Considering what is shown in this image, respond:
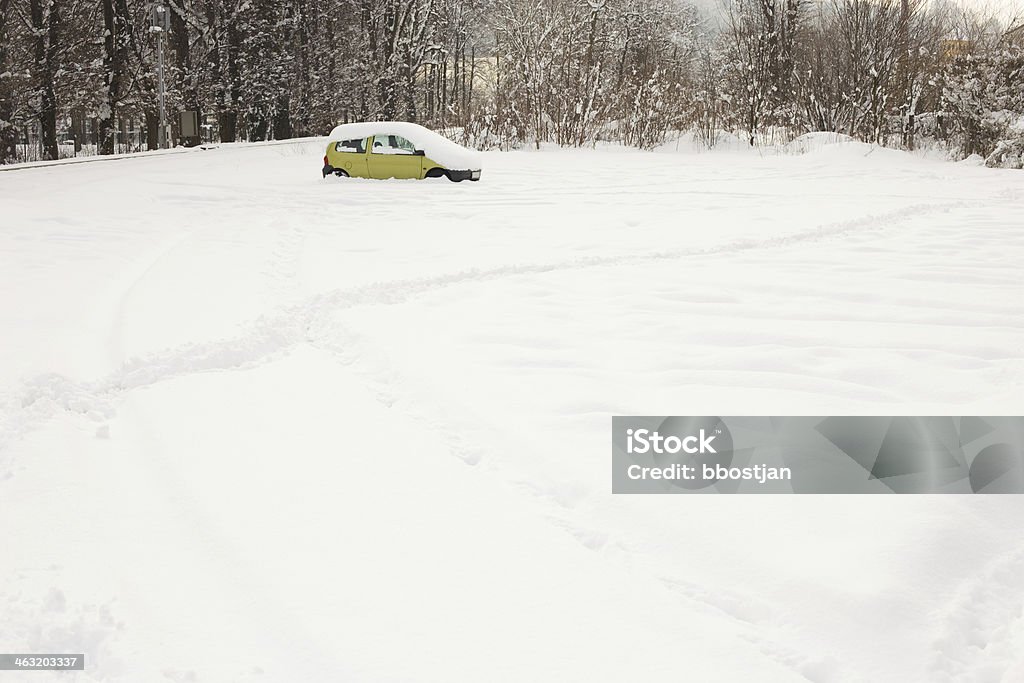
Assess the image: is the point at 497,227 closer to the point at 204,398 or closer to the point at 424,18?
the point at 204,398

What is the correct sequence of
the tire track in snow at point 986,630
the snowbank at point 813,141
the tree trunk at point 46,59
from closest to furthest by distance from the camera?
1. the tire track in snow at point 986,630
2. the snowbank at point 813,141
3. the tree trunk at point 46,59

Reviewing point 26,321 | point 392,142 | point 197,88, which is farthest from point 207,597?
point 197,88

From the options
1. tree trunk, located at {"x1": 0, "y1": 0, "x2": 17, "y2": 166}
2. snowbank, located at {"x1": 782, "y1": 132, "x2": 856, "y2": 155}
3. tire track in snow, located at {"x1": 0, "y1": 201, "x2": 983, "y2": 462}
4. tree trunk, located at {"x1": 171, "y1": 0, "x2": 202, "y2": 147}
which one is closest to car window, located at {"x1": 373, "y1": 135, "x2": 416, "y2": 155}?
tire track in snow, located at {"x1": 0, "y1": 201, "x2": 983, "y2": 462}

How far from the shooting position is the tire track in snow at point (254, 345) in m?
4.57

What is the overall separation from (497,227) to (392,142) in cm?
726

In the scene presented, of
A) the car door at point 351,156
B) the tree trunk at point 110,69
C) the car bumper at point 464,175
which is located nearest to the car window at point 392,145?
the car door at point 351,156

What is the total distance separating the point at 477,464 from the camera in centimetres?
398

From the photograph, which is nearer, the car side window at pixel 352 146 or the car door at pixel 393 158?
the car door at pixel 393 158

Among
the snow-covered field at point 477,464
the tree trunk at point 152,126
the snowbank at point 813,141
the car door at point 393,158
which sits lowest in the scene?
the snow-covered field at point 477,464

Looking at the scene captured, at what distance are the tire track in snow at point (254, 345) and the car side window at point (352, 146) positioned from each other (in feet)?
33.3

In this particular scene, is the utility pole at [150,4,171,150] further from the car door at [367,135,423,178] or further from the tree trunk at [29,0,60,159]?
the car door at [367,135,423,178]

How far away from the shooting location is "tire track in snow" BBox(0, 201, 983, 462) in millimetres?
4570

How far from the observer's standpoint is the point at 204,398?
480 cm

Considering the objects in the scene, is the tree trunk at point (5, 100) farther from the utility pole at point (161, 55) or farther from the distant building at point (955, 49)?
the distant building at point (955, 49)
